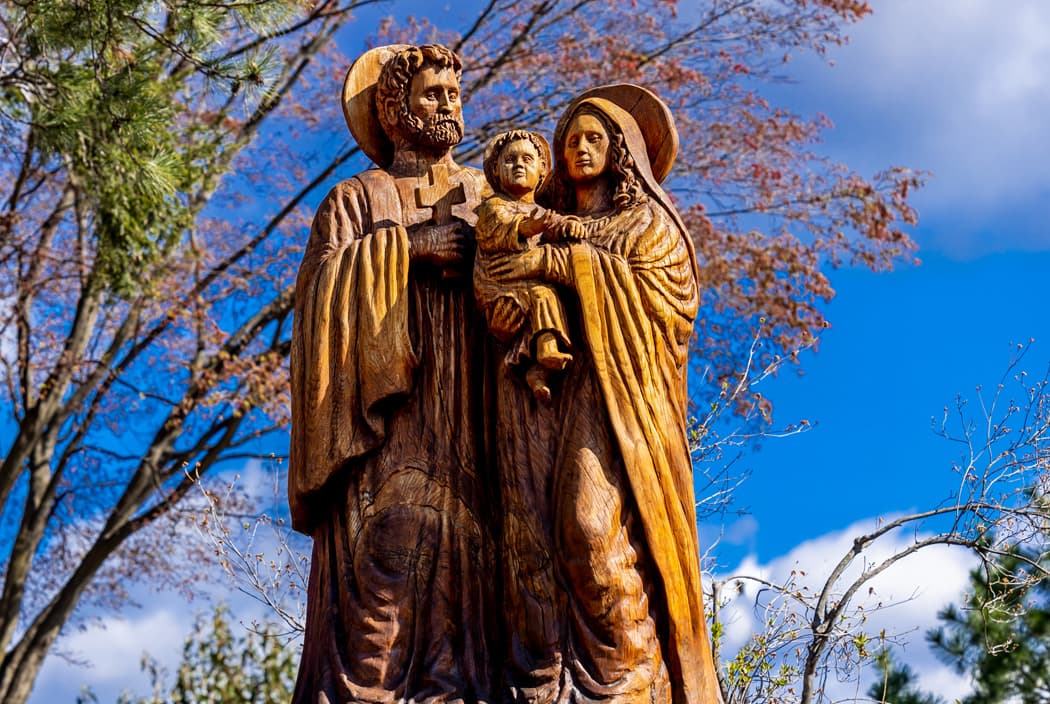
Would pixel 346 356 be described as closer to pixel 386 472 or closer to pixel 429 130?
pixel 386 472

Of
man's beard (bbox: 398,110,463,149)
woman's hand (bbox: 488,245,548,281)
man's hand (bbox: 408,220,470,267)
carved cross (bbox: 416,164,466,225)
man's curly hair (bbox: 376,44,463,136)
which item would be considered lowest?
woman's hand (bbox: 488,245,548,281)

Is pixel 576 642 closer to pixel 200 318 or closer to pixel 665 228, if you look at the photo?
pixel 665 228

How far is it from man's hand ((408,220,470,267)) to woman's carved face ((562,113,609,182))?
46 centimetres

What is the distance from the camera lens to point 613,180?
5.59 metres

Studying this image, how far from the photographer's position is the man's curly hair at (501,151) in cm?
551

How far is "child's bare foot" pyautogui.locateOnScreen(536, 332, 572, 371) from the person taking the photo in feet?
16.9

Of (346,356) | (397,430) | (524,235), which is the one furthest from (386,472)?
(524,235)

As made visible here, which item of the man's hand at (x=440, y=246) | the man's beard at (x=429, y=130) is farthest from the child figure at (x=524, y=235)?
the man's beard at (x=429, y=130)

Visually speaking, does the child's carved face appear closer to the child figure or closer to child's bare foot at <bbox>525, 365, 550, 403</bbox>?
the child figure

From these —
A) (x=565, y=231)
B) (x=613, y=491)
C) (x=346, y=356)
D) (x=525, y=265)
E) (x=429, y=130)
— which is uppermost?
(x=429, y=130)

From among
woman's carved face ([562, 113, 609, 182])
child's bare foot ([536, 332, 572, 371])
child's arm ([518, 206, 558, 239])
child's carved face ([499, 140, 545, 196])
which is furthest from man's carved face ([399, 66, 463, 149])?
child's bare foot ([536, 332, 572, 371])

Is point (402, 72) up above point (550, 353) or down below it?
above

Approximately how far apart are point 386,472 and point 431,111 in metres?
1.42

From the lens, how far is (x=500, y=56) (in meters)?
12.8
